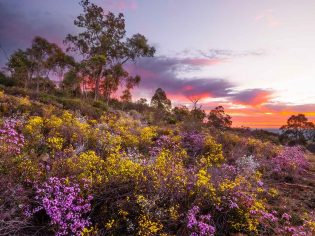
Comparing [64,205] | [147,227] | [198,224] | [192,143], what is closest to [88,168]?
[64,205]

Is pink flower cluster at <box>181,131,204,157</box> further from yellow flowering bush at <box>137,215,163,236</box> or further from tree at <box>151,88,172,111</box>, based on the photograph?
tree at <box>151,88,172,111</box>

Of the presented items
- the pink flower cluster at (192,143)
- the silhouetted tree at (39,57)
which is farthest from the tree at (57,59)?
the pink flower cluster at (192,143)

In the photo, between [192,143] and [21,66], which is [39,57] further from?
[192,143]

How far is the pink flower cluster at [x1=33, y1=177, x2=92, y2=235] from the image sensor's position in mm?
5285

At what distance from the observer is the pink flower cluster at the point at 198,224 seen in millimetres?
5520

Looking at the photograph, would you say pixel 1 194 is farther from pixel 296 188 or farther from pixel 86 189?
pixel 296 188

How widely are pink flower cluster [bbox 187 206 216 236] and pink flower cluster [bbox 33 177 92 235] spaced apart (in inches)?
72.1

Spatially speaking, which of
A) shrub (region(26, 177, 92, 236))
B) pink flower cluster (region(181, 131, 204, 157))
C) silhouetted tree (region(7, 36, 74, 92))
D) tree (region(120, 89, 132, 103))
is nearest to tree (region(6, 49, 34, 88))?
silhouetted tree (region(7, 36, 74, 92))

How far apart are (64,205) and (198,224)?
2436 millimetres

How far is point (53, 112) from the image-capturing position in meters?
15.8

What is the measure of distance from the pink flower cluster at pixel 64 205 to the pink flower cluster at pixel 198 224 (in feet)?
6.01

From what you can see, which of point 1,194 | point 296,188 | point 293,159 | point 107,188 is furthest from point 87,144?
point 293,159

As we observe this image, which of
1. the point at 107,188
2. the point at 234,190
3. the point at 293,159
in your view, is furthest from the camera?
the point at 293,159

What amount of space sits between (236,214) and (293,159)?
7470 millimetres
